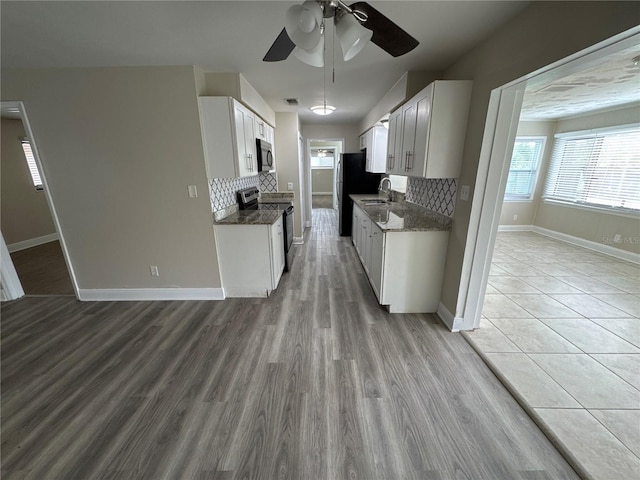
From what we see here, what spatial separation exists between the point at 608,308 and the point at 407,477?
3.09 m

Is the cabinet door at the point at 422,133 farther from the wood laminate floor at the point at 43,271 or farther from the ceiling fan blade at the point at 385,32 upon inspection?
the wood laminate floor at the point at 43,271

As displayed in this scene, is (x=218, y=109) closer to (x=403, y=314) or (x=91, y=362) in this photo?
(x=91, y=362)

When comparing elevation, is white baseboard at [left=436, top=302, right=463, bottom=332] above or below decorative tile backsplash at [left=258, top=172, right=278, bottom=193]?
below

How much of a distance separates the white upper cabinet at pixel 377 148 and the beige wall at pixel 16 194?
6621 millimetres

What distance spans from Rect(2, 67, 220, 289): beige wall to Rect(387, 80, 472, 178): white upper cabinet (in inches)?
86.7

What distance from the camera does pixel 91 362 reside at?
82.1 inches

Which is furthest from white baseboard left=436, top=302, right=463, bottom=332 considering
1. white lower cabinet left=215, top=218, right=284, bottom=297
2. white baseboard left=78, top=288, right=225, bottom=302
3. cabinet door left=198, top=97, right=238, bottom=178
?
cabinet door left=198, top=97, right=238, bottom=178

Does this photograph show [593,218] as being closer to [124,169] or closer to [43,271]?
[124,169]

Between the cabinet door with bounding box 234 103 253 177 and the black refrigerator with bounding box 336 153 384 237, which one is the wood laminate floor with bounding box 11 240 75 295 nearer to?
the cabinet door with bounding box 234 103 253 177

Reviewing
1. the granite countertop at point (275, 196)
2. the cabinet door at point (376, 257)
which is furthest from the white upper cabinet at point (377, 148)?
the cabinet door at point (376, 257)

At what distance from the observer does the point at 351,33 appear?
1.26 metres

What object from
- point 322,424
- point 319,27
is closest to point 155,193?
point 319,27

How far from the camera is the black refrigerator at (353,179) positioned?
5.28 metres

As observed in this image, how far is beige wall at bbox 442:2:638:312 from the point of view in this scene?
3.91 ft
